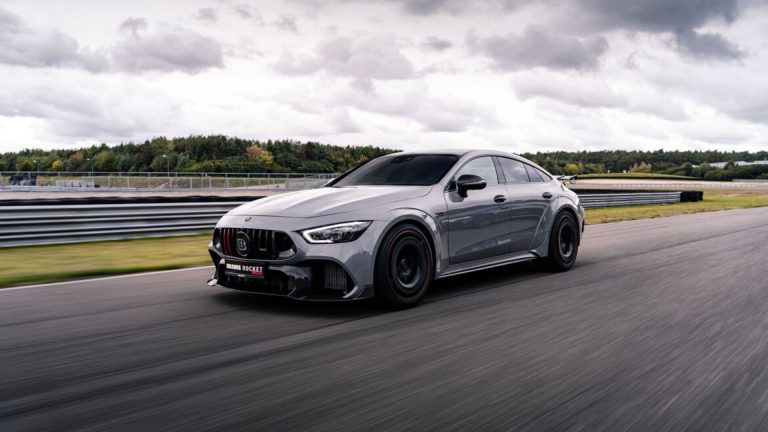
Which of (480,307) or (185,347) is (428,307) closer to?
(480,307)

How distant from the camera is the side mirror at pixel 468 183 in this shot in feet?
22.5

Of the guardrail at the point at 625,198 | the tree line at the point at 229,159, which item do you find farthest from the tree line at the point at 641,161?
the guardrail at the point at 625,198

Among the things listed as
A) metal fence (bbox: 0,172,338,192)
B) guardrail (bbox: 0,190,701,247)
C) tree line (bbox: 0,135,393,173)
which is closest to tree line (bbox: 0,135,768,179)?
tree line (bbox: 0,135,393,173)

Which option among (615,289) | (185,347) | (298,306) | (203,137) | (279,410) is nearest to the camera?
(279,410)

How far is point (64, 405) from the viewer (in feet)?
11.6

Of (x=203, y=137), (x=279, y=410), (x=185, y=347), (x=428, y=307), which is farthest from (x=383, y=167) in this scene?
(x=203, y=137)

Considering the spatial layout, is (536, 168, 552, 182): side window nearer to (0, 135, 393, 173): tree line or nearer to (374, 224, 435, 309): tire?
(374, 224, 435, 309): tire

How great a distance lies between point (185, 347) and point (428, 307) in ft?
7.63

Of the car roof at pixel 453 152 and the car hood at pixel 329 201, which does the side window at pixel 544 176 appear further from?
the car hood at pixel 329 201

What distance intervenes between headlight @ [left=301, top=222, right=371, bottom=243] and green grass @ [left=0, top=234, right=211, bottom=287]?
156 inches

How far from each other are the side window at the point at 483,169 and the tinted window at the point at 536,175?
81 cm

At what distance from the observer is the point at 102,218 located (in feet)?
42.1

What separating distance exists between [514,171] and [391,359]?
4177 millimetres

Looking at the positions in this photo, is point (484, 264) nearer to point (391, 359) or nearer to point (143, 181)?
point (391, 359)
